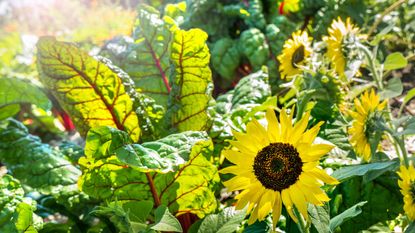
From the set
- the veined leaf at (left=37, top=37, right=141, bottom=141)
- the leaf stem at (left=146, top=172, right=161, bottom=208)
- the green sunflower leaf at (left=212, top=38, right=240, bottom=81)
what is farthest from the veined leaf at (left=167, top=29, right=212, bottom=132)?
the green sunflower leaf at (left=212, top=38, right=240, bottom=81)

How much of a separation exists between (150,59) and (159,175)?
2.06 feet

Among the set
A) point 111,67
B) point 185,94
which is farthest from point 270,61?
point 111,67

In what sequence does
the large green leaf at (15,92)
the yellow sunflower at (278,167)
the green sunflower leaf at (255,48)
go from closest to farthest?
the yellow sunflower at (278,167)
the large green leaf at (15,92)
the green sunflower leaf at (255,48)

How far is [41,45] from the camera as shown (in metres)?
1.87

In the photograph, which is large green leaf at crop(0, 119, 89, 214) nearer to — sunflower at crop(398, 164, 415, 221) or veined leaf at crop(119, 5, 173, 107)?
veined leaf at crop(119, 5, 173, 107)

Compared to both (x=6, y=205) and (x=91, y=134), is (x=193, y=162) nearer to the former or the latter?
(x=91, y=134)

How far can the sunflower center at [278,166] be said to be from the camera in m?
1.36

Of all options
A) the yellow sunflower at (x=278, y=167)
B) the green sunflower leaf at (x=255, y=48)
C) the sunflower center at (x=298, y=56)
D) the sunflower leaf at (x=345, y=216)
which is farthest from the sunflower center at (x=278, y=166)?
the green sunflower leaf at (x=255, y=48)

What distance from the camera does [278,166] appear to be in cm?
137

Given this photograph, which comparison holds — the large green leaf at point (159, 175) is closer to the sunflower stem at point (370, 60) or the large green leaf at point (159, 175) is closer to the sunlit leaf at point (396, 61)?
the sunflower stem at point (370, 60)

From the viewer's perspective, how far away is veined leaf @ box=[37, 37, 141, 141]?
6.17 ft

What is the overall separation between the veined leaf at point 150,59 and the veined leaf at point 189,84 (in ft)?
0.78

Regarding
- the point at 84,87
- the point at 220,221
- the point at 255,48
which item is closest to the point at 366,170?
the point at 220,221

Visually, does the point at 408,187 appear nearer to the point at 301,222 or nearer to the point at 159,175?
the point at 301,222
